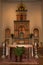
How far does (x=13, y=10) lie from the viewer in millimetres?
17641

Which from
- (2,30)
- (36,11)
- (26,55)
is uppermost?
(36,11)

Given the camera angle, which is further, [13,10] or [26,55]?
[13,10]

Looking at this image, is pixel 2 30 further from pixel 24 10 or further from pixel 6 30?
pixel 24 10

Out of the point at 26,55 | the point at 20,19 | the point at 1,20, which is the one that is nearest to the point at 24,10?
the point at 20,19

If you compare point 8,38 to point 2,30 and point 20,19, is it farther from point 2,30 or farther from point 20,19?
point 20,19

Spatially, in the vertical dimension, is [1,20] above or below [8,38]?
above

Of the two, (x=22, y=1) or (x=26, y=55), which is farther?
(x=22, y=1)

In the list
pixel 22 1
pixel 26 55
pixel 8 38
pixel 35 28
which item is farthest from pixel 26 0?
pixel 26 55

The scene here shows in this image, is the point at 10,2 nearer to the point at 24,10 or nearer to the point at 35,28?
the point at 24,10

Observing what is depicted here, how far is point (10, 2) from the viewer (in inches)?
698

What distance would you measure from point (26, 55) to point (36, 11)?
24.5 ft

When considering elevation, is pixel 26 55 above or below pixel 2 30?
below

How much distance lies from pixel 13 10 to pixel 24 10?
1.10 metres

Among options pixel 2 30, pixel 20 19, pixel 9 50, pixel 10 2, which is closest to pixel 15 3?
pixel 10 2
